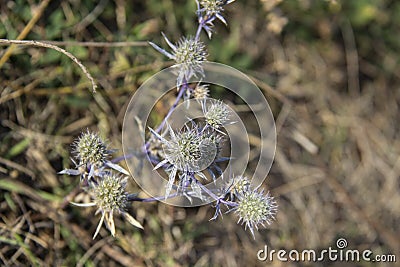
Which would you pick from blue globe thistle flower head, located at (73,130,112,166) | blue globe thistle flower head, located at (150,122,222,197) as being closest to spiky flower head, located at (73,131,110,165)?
blue globe thistle flower head, located at (73,130,112,166)

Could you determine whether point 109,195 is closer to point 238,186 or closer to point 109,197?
point 109,197

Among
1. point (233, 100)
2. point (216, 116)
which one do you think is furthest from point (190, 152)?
point (233, 100)

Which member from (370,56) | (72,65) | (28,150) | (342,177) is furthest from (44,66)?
(370,56)

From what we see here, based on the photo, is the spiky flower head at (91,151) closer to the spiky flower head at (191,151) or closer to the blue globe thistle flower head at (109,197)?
the blue globe thistle flower head at (109,197)

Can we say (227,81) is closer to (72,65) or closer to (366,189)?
(72,65)

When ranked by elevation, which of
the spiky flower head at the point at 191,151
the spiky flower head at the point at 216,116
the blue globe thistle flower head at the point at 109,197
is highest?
the spiky flower head at the point at 216,116

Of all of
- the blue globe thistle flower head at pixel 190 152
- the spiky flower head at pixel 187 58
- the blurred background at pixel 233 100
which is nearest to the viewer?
the blue globe thistle flower head at pixel 190 152

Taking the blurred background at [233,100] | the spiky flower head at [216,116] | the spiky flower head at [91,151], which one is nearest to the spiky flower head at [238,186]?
the spiky flower head at [216,116]

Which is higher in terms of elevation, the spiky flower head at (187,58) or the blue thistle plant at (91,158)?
the spiky flower head at (187,58)
